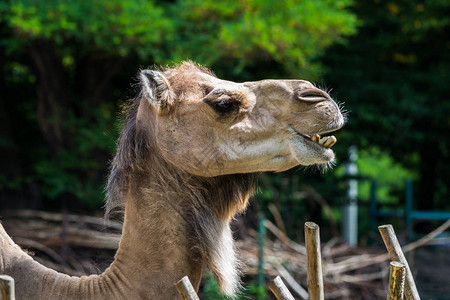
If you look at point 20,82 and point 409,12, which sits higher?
point 409,12

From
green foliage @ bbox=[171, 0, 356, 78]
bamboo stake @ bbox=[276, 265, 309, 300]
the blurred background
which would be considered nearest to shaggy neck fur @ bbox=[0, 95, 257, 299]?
bamboo stake @ bbox=[276, 265, 309, 300]

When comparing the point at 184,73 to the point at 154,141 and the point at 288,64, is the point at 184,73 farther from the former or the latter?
the point at 288,64

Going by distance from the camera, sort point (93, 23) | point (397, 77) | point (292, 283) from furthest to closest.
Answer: point (397, 77)
point (93, 23)
point (292, 283)

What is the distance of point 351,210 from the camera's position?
13.3 m

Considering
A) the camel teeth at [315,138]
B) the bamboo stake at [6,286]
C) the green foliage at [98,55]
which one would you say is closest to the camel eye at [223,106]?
the camel teeth at [315,138]

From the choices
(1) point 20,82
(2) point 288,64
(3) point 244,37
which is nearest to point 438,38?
(2) point 288,64

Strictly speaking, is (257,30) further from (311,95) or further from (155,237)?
(155,237)

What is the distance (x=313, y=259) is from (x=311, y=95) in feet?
2.22

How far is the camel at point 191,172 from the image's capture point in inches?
110

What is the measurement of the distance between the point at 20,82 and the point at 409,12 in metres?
5.92

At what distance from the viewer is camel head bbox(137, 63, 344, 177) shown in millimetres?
2805

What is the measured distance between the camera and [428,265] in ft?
29.6

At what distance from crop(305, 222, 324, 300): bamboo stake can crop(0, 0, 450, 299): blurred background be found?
4.05 metres

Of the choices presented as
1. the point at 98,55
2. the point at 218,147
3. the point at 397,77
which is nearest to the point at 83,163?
the point at 98,55
